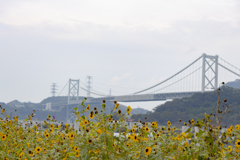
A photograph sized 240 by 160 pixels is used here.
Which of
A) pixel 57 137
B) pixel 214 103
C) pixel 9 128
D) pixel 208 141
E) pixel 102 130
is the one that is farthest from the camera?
pixel 214 103

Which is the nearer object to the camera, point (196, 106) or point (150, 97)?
point (196, 106)

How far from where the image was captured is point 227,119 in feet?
71.3

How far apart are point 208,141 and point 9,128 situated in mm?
2208

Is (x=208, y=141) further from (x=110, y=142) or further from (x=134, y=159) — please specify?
(x=110, y=142)

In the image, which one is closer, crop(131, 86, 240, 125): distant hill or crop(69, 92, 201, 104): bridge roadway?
crop(131, 86, 240, 125): distant hill

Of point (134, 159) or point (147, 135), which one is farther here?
point (147, 135)

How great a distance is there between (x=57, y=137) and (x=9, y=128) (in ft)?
3.36

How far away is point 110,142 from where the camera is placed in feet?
4.85

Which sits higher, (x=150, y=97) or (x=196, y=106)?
(x=150, y=97)

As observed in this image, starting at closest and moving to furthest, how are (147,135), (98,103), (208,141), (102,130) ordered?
1. (208,141)
2. (102,130)
3. (147,135)
4. (98,103)

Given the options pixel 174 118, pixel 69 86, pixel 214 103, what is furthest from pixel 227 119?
pixel 69 86

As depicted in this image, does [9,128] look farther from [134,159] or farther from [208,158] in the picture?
[208,158]

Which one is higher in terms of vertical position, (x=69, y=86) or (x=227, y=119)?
(x=69, y=86)

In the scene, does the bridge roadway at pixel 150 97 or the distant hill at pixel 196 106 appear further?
the bridge roadway at pixel 150 97
